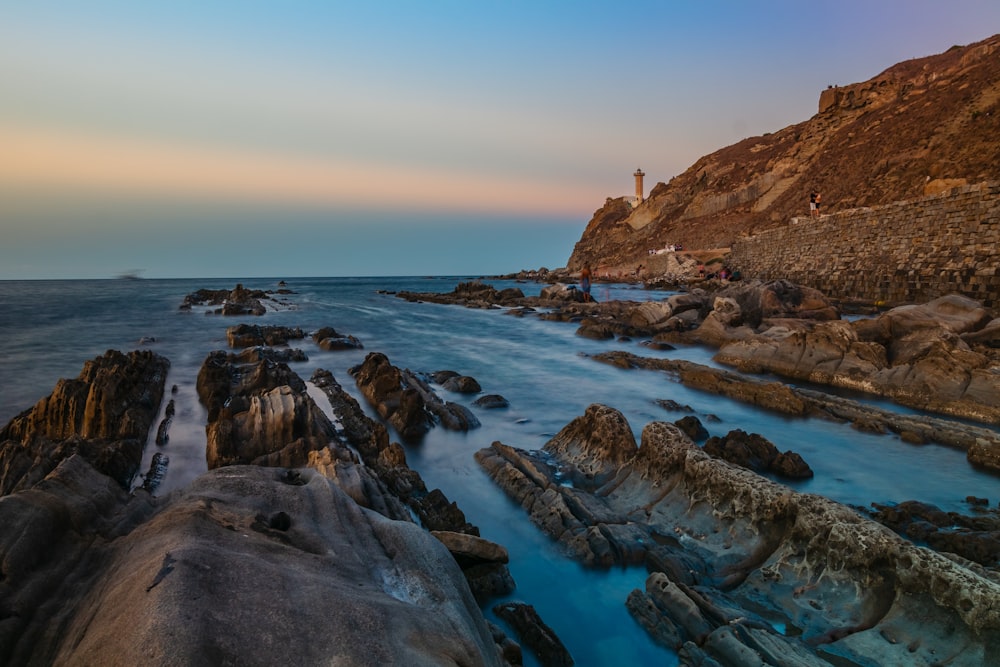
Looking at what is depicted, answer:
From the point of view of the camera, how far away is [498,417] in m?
10.4

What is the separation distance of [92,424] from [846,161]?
4750 cm

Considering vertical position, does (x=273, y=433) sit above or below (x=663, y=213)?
below

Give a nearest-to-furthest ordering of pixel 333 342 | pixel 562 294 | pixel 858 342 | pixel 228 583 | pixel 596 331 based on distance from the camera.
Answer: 1. pixel 228 583
2. pixel 858 342
3. pixel 333 342
4. pixel 596 331
5. pixel 562 294

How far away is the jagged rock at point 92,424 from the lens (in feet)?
17.1

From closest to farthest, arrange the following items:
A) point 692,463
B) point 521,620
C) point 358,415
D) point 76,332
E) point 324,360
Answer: point 521,620
point 692,463
point 358,415
point 324,360
point 76,332

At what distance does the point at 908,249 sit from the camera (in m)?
19.6

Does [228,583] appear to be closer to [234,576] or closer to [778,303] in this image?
[234,576]

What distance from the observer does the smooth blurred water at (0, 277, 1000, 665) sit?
15.4 feet

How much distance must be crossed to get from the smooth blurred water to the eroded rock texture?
1.02ft

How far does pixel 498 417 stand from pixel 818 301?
14.2 m

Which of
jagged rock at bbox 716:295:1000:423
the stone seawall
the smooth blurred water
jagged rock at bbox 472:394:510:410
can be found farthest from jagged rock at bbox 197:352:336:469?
the stone seawall

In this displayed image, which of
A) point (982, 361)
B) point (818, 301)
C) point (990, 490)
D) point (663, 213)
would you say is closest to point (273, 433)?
point (990, 490)

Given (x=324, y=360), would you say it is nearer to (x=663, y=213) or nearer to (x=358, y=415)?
(x=358, y=415)

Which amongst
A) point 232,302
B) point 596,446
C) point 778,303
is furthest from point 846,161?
point 232,302
